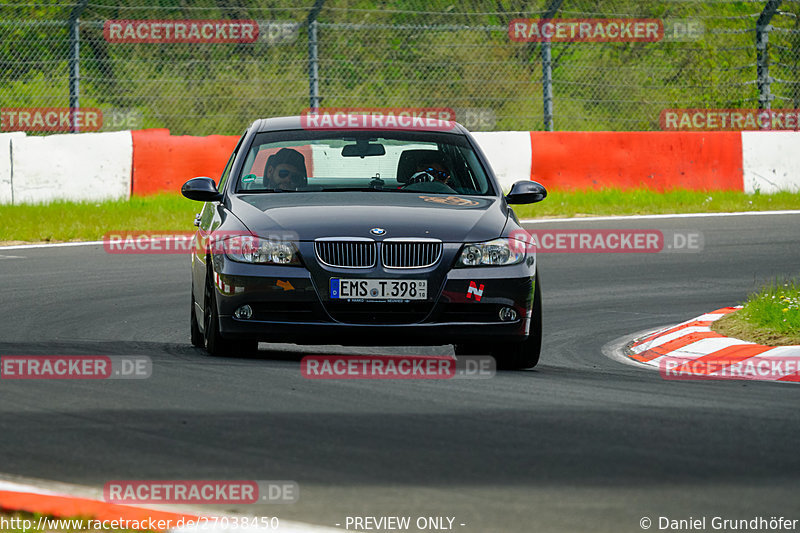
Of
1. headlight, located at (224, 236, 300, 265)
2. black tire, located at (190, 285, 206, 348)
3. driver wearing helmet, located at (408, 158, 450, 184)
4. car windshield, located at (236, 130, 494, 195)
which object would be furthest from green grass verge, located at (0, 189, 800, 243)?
headlight, located at (224, 236, 300, 265)

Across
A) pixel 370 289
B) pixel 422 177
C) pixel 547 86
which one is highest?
pixel 547 86

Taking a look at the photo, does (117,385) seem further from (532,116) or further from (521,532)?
(532,116)

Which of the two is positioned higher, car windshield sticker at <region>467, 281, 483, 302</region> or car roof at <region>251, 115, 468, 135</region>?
car roof at <region>251, 115, 468, 135</region>

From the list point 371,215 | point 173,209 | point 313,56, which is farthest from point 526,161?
point 371,215

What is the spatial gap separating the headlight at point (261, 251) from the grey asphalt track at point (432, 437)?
1.93 ft

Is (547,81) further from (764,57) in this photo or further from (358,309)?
(358,309)

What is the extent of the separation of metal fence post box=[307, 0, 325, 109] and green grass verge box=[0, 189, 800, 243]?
2.75 metres

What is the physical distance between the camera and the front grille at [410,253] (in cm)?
770

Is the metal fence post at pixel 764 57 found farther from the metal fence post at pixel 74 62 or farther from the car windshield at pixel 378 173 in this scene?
the car windshield at pixel 378 173

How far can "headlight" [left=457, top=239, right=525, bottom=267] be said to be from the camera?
7.76 meters

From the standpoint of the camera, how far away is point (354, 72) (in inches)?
838

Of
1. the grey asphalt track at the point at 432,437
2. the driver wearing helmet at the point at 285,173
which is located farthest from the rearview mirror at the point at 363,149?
the grey asphalt track at the point at 432,437

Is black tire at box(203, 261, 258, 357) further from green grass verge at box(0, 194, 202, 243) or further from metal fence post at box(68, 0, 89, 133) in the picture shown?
metal fence post at box(68, 0, 89, 133)

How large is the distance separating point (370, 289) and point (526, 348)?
108 cm
